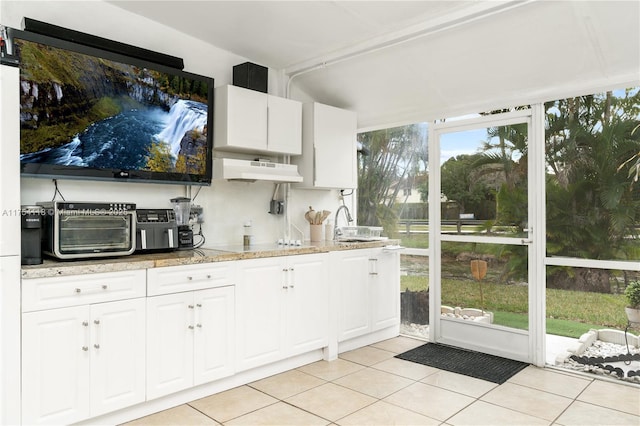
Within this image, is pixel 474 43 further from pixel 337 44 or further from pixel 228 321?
pixel 228 321

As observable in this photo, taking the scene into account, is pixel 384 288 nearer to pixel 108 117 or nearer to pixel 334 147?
pixel 334 147

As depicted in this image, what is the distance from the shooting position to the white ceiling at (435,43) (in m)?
3.14

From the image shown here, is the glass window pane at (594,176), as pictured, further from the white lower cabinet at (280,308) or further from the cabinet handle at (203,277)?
the cabinet handle at (203,277)

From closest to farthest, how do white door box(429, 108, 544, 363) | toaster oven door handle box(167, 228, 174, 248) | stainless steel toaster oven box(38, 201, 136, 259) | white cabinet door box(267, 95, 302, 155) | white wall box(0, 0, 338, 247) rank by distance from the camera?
stainless steel toaster oven box(38, 201, 136, 259), white wall box(0, 0, 338, 247), toaster oven door handle box(167, 228, 174, 248), white door box(429, 108, 544, 363), white cabinet door box(267, 95, 302, 155)

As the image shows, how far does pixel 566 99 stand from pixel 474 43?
3.02 ft

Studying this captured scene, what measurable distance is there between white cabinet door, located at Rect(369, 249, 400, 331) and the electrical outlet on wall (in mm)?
1617

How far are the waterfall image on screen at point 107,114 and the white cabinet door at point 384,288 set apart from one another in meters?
1.85

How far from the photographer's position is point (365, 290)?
13.8 feet

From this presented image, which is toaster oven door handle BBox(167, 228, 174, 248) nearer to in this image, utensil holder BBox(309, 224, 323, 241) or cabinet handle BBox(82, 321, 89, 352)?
cabinet handle BBox(82, 321, 89, 352)

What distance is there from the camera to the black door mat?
355 centimetres

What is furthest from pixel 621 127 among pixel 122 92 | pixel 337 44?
pixel 122 92

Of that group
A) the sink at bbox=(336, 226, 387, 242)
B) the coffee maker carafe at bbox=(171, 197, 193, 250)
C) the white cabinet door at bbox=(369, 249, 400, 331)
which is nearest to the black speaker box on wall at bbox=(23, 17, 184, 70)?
the coffee maker carafe at bbox=(171, 197, 193, 250)

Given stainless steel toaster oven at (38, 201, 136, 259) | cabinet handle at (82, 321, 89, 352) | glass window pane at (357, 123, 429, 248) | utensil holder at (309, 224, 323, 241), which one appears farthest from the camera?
glass window pane at (357, 123, 429, 248)

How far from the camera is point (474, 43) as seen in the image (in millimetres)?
3527
